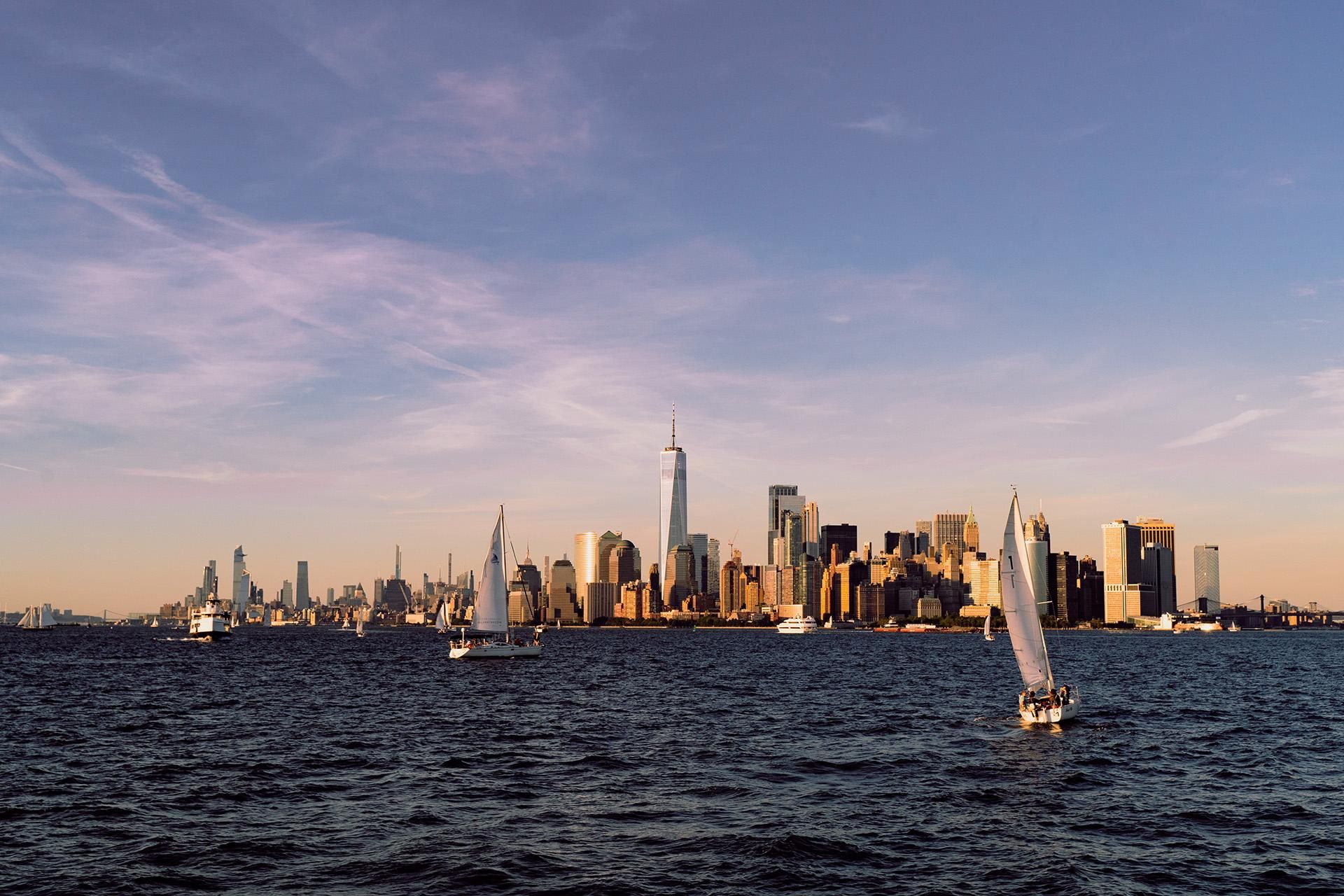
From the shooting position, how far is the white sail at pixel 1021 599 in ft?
226

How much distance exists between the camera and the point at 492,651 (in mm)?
149875

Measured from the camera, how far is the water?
1329 inches

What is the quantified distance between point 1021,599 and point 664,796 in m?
33.7

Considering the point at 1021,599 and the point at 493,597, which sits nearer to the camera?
the point at 1021,599

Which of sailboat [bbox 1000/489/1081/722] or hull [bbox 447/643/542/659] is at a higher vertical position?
sailboat [bbox 1000/489/1081/722]

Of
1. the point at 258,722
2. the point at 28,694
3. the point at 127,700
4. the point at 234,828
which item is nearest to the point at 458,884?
the point at 234,828

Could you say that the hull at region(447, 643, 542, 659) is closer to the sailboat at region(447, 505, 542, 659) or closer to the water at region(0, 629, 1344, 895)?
the sailboat at region(447, 505, 542, 659)

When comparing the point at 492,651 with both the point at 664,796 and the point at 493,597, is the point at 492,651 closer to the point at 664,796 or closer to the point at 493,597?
the point at 493,597

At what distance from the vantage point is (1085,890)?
3219cm

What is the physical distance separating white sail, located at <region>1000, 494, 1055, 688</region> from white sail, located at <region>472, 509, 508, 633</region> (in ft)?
278

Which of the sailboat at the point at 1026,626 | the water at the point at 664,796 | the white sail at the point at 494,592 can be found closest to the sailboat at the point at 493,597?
the white sail at the point at 494,592

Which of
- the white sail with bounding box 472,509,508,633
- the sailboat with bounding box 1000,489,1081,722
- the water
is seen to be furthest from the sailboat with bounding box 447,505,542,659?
the sailboat with bounding box 1000,489,1081,722

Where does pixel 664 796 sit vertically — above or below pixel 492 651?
above

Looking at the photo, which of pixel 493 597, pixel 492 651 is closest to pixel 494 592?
pixel 493 597
